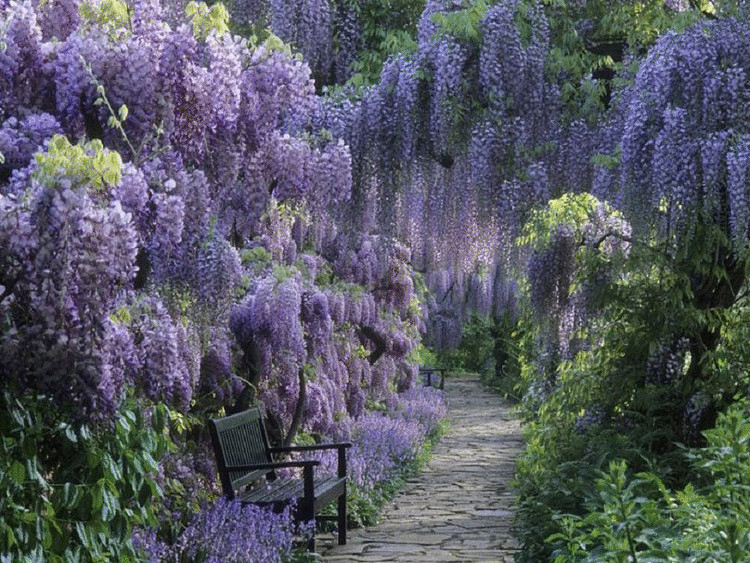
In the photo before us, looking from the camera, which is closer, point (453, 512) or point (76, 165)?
point (76, 165)

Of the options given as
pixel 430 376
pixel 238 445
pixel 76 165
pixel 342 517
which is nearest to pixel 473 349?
pixel 430 376

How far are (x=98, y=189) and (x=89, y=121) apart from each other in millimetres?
741

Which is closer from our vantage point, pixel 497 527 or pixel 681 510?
pixel 681 510

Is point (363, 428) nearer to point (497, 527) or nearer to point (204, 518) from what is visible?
point (497, 527)

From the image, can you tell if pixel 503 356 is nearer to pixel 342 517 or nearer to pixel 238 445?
pixel 342 517

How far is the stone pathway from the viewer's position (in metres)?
7.06

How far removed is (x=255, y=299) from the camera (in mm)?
7574

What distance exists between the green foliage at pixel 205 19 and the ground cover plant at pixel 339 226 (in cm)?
2

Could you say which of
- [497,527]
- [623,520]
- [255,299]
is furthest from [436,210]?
[623,520]

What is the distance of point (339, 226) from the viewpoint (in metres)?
7.15

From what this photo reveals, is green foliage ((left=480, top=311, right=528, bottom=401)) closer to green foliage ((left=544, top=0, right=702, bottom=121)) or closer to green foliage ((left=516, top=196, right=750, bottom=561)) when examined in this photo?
green foliage ((left=516, top=196, right=750, bottom=561))

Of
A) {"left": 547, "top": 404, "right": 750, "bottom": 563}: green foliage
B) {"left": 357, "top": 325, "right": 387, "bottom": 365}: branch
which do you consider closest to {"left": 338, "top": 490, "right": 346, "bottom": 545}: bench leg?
{"left": 547, "top": 404, "right": 750, "bottom": 563}: green foliage

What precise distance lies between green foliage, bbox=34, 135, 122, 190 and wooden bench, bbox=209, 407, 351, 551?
292 centimetres

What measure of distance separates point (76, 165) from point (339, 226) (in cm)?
356
